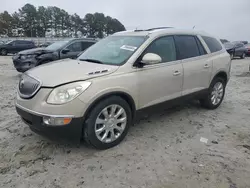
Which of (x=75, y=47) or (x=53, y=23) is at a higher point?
(x=53, y=23)

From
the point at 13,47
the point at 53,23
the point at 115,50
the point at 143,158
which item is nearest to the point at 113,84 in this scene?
the point at 115,50

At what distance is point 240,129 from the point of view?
13.5ft

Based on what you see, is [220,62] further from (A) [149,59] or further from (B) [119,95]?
(B) [119,95]

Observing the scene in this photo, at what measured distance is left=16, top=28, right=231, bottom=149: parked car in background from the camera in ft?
9.37

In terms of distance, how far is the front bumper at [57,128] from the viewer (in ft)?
9.37

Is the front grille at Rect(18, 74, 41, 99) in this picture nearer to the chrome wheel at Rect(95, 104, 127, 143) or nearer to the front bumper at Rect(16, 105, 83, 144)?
the front bumper at Rect(16, 105, 83, 144)

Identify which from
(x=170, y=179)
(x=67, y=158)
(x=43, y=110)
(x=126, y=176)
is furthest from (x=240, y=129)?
(x=43, y=110)

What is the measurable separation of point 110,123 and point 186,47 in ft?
7.13

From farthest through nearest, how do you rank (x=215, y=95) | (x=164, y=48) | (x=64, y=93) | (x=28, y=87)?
1. (x=215, y=95)
2. (x=164, y=48)
3. (x=28, y=87)
4. (x=64, y=93)

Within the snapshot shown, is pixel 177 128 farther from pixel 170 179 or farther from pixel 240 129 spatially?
pixel 170 179

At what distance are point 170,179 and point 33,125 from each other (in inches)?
72.4

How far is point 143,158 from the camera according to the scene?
3086 millimetres

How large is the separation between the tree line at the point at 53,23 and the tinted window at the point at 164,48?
72.3m

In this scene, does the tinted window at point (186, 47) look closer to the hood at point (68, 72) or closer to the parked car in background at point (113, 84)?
the parked car in background at point (113, 84)
